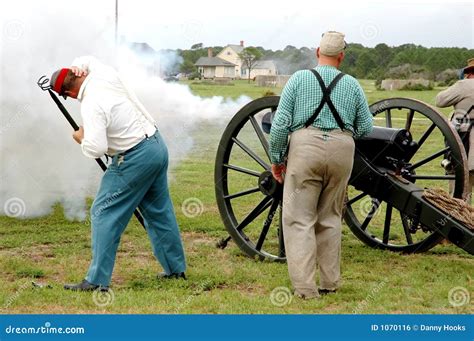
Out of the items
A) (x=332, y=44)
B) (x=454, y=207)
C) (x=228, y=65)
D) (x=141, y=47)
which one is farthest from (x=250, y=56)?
(x=332, y=44)

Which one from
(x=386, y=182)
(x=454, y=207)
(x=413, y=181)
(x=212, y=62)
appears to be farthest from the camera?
(x=212, y=62)

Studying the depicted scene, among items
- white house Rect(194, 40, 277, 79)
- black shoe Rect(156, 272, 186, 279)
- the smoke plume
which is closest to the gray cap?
black shoe Rect(156, 272, 186, 279)

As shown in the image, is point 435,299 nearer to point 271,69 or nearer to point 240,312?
point 240,312

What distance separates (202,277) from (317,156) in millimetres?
1337

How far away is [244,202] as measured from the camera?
Result: 368 inches

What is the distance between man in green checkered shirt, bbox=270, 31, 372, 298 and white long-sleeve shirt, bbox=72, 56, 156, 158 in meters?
0.92

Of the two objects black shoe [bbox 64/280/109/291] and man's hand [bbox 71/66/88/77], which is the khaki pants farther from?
man's hand [bbox 71/66/88/77]

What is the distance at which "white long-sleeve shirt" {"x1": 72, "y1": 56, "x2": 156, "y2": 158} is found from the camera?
5.21 metres

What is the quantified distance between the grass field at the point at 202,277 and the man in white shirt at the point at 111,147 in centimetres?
36

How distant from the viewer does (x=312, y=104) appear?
5281 mm

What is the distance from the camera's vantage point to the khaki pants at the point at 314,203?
5.30 meters

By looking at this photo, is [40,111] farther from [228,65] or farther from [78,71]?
[228,65]

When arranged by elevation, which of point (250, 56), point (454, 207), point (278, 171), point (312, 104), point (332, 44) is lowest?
point (454, 207)

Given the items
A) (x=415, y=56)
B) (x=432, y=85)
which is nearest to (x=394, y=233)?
(x=432, y=85)
